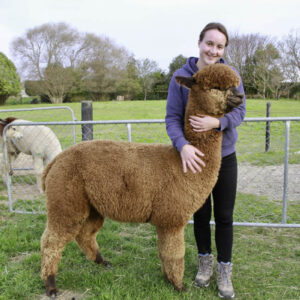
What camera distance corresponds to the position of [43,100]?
34094 mm

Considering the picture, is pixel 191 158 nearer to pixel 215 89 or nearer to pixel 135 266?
pixel 215 89

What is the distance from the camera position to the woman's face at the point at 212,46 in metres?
2.08

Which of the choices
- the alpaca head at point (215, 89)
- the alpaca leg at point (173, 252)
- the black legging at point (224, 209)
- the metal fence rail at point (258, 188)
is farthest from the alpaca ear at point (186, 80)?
the metal fence rail at point (258, 188)

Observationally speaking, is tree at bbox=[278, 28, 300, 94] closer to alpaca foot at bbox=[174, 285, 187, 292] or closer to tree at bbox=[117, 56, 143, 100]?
tree at bbox=[117, 56, 143, 100]

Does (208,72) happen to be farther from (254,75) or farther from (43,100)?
(43,100)

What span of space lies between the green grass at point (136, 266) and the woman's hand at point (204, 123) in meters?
1.36

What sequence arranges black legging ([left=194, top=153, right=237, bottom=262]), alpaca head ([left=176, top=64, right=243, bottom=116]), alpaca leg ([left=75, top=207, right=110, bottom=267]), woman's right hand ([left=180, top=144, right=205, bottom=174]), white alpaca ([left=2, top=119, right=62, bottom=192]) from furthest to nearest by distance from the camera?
white alpaca ([left=2, top=119, right=62, bottom=192]) → alpaca leg ([left=75, top=207, right=110, bottom=267]) → black legging ([left=194, top=153, right=237, bottom=262]) → woman's right hand ([left=180, top=144, right=205, bottom=174]) → alpaca head ([left=176, top=64, right=243, bottom=116])

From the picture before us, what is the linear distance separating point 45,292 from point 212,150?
72.1 inches

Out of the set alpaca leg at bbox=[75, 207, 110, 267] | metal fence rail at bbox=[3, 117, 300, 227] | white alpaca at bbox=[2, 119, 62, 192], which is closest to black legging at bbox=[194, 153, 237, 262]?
alpaca leg at bbox=[75, 207, 110, 267]

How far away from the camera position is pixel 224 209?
2.35 metres

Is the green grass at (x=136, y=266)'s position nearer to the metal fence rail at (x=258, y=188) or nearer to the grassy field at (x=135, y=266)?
the grassy field at (x=135, y=266)

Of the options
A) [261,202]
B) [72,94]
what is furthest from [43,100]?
[261,202]

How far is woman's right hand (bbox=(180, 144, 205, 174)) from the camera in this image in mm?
2041

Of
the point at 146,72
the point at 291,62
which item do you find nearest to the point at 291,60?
the point at 291,62
